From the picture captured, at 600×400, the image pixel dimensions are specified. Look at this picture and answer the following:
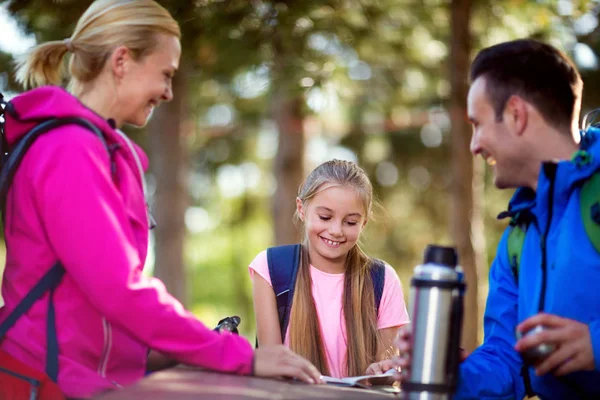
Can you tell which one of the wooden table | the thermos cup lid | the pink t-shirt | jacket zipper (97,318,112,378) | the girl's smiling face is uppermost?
the girl's smiling face

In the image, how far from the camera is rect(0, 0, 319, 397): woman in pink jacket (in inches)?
89.7

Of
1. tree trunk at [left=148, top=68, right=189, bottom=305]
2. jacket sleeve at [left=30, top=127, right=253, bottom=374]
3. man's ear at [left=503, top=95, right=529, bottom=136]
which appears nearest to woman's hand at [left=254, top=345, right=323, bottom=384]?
jacket sleeve at [left=30, top=127, right=253, bottom=374]

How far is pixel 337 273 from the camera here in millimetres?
3646

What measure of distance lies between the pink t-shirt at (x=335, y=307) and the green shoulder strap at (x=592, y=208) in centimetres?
119

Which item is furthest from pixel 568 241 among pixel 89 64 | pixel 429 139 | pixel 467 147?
pixel 429 139

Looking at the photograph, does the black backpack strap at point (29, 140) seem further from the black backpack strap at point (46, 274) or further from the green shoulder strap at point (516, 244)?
the green shoulder strap at point (516, 244)

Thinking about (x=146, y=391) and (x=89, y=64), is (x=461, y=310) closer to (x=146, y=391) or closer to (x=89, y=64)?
(x=146, y=391)

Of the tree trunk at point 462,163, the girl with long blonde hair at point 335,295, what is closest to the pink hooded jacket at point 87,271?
the girl with long blonde hair at point 335,295

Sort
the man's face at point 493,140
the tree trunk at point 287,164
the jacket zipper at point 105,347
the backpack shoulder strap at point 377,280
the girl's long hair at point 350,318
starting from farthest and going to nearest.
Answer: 1. the tree trunk at point 287,164
2. the backpack shoulder strap at point 377,280
3. the girl's long hair at point 350,318
4. the man's face at point 493,140
5. the jacket zipper at point 105,347

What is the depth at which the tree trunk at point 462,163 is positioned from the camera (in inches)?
252

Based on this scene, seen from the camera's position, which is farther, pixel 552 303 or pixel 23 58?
pixel 23 58

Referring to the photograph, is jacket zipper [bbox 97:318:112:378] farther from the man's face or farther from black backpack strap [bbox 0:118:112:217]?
the man's face

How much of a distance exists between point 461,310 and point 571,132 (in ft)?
2.79

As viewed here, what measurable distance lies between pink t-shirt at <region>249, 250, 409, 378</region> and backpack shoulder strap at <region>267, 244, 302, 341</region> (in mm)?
26
